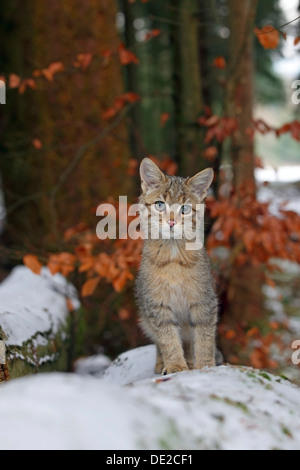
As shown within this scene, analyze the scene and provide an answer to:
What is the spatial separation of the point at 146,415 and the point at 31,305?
119 inches

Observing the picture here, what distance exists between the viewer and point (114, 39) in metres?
7.78

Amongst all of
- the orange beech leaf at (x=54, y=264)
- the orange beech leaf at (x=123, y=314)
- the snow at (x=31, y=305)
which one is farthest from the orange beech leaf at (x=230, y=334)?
the orange beech leaf at (x=54, y=264)

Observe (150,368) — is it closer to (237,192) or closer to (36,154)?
(237,192)

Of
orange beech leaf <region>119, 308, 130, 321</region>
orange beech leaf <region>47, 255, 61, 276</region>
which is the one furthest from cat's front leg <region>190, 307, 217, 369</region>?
orange beech leaf <region>119, 308, 130, 321</region>

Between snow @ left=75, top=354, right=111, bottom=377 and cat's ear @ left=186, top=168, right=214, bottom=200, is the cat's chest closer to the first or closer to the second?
cat's ear @ left=186, top=168, right=214, bottom=200

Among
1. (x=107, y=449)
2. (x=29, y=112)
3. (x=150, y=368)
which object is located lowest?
(x=150, y=368)

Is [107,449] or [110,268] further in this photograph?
[110,268]

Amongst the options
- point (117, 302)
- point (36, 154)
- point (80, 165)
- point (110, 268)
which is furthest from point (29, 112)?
point (110, 268)

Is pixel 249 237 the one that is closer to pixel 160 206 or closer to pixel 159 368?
pixel 160 206

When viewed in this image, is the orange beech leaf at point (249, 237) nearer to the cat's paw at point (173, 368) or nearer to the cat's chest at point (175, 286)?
the cat's chest at point (175, 286)

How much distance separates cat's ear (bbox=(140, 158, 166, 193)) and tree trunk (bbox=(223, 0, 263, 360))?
219 centimetres

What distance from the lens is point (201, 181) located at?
13.4ft

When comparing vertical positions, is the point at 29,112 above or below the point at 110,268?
above

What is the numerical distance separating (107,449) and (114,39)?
699 centimetres
